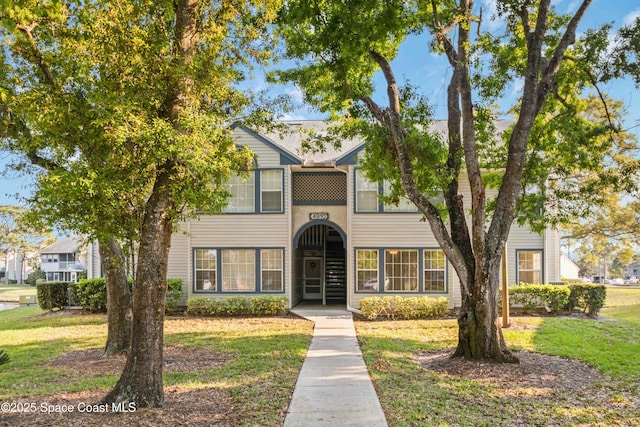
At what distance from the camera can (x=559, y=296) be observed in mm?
16188

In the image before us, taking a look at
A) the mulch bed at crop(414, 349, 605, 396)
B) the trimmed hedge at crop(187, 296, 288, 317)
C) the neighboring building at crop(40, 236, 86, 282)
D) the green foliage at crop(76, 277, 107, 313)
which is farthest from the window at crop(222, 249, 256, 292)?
the neighboring building at crop(40, 236, 86, 282)

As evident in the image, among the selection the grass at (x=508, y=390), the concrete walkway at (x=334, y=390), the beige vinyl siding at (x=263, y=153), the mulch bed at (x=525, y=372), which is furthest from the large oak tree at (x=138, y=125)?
the beige vinyl siding at (x=263, y=153)

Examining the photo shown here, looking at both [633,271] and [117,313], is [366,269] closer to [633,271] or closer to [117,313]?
[117,313]

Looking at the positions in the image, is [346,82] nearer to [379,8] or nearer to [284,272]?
[379,8]

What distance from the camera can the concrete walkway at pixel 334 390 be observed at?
582 cm

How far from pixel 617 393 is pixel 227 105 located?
8205 millimetres

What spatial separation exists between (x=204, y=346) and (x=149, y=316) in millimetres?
5222

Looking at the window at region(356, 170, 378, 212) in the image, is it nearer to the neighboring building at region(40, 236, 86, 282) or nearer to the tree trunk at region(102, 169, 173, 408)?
the tree trunk at region(102, 169, 173, 408)

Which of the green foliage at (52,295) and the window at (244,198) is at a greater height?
the window at (244,198)

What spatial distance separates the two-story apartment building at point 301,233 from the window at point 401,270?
0.13 feet

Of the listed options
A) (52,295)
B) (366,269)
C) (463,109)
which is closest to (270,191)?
(366,269)

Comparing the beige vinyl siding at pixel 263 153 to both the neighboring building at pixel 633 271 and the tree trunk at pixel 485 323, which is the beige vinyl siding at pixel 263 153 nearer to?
the tree trunk at pixel 485 323

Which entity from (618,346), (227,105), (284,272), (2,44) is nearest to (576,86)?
(618,346)

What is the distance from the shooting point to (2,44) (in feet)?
29.3
